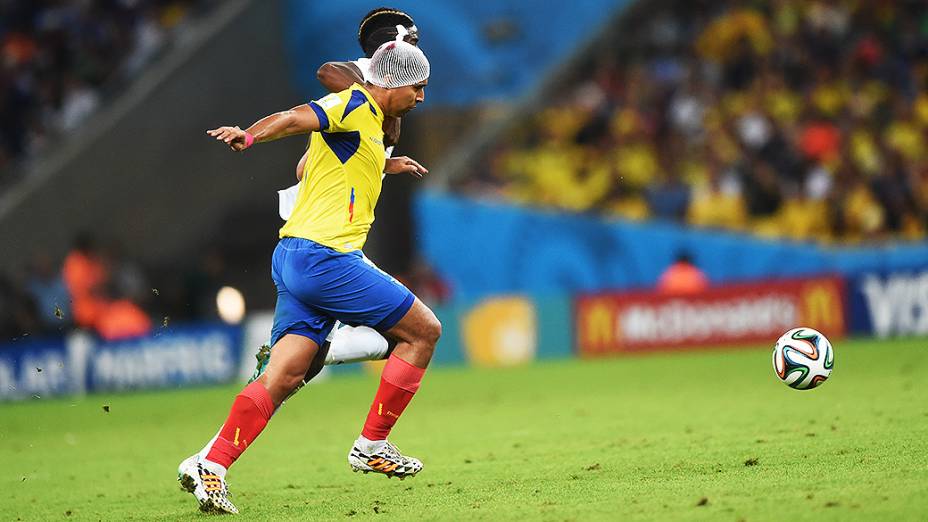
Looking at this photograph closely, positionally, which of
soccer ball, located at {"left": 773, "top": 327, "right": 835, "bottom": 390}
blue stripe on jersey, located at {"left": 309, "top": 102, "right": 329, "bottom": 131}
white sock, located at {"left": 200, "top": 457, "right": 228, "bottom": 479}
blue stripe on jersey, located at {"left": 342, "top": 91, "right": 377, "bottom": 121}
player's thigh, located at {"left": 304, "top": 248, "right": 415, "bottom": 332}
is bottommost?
white sock, located at {"left": 200, "top": 457, "right": 228, "bottom": 479}

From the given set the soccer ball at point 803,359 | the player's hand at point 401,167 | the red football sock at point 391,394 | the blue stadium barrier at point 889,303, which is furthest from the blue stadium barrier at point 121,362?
the red football sock at point 391,394

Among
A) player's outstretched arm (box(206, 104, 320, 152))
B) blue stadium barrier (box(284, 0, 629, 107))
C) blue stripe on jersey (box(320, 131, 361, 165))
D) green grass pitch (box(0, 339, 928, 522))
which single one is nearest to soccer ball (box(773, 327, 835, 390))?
green grass pitch (box(0, 339, 928, 522))

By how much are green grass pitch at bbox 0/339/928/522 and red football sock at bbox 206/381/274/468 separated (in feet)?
1.10

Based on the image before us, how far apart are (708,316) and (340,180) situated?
43.0ft

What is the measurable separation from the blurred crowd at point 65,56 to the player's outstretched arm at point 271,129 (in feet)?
61.9

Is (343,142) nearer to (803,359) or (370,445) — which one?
(370,445)

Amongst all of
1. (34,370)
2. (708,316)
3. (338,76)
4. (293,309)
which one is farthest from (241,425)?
(34,370)

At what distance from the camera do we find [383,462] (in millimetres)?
7949

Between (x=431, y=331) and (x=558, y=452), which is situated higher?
(x=431, y=331)

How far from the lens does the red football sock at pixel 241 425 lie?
733 centimetres

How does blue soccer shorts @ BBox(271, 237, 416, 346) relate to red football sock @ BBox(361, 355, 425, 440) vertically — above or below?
above

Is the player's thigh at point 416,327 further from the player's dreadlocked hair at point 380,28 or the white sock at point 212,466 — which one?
the player's dreadlocked hair at point 380,28

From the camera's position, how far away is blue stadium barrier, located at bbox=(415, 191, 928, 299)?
21386 millimetres

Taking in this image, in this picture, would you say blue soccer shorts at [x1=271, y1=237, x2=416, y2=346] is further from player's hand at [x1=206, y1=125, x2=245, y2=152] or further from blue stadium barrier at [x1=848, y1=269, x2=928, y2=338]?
blue stadium barrier at [x1=848, y1=269, x2=928, y2=338]
